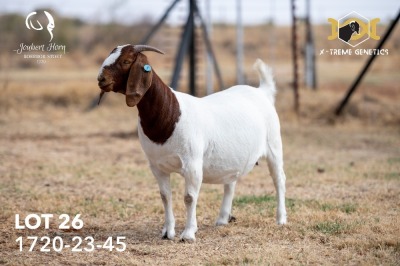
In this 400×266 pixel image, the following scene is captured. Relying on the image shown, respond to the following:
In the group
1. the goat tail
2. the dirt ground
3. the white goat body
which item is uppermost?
the goat tail

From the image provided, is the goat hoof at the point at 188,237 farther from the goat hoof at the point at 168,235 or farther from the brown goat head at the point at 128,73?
the brown goat head at the point at 128,73

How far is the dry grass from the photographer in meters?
6.59

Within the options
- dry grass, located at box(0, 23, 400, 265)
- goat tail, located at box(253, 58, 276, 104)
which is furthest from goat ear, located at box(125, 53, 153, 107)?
goat tail, located at box(253, 58, 276, 104)

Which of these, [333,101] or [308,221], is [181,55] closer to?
[333,101]

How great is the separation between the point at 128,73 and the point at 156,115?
51cm

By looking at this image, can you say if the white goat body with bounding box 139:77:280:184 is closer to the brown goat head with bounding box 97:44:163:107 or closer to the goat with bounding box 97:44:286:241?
the goat with bounding box 97:44:286:241

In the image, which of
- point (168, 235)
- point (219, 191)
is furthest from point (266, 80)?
point (168, 235)

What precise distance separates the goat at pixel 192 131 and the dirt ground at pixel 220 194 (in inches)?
20.3

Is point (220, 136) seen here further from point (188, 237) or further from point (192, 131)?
point (188, 237)

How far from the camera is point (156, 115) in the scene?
22.1 feet

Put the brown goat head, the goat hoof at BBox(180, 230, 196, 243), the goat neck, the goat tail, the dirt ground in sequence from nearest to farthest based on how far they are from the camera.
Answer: the brown goat head < the dirt ground < the goat neck < the goat hoof at BBox(180, 230, 196, 243) < the goat tail

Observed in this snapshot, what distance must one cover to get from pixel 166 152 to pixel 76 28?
35.7 metres

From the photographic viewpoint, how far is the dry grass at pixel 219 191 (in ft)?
21.6

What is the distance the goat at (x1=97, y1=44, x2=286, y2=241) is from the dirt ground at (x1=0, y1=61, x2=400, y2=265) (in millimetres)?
517
